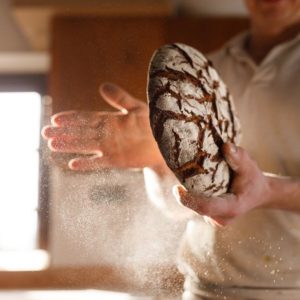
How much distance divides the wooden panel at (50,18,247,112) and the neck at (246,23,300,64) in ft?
0.25

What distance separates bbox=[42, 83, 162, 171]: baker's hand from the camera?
290 millimetres

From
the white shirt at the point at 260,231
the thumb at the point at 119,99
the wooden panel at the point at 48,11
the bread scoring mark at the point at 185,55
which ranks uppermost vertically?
the wooden panel at the point at 48,11

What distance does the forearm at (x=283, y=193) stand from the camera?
32 centimetres

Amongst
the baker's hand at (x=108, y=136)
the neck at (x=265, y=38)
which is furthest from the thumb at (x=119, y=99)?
the neck at (x=265, y=38)

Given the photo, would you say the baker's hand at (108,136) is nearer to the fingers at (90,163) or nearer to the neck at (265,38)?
the fingers at (90,163)

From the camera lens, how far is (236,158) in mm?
289

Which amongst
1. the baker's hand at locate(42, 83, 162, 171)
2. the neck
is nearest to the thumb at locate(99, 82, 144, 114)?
the baker's hand at locate(42, 83, 162, 171)

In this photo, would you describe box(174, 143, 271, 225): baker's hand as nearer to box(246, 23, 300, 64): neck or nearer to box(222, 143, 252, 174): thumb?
box(222, 143, 252, 174): thumb

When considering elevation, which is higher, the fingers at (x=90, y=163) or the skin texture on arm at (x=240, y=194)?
the fingers at (x=90, y=163)

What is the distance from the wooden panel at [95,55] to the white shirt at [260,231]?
6cm

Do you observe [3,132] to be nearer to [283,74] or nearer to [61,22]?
[61,22]

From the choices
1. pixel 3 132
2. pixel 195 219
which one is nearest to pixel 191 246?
pixel 195 219

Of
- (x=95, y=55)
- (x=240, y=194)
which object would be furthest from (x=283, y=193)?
(x=95, y=55)

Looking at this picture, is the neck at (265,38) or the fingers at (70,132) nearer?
the fingers at (70,132)
